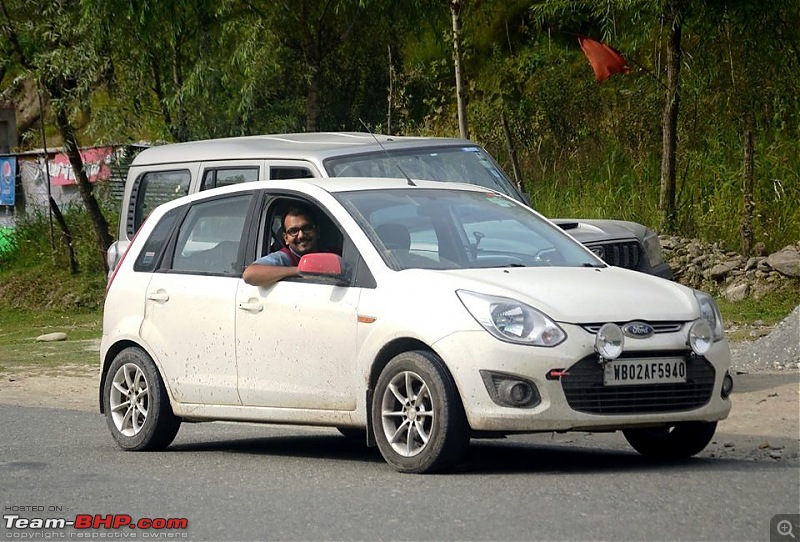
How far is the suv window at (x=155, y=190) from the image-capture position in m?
14.0

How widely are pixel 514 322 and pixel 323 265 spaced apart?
1305 mm

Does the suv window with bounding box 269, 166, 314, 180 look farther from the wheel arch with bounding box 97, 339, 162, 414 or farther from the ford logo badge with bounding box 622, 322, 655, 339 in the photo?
the ford logo badge with bounding box 622, 322, 655, 339

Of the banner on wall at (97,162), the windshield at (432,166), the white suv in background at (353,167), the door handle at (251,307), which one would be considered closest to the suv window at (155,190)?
the white suv in background at (353,167)

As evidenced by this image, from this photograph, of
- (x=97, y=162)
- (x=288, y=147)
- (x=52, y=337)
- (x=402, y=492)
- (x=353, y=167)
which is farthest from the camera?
(x=97, y=162)

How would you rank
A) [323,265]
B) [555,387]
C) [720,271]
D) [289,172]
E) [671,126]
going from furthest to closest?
[671,126] < [720,271] < [289,172] < [323,265] < [555,387]

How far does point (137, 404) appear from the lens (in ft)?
32.9

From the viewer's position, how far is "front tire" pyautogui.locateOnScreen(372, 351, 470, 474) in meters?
7.79

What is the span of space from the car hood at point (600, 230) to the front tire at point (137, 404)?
4110 millimetres

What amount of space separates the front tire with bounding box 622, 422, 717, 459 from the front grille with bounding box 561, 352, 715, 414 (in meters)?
0.40

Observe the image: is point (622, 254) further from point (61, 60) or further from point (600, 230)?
point (61, 60)

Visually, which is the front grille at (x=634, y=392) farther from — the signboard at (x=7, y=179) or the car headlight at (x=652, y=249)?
the signboard at (x=7, y=179)

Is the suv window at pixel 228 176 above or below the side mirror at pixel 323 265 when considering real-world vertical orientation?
above

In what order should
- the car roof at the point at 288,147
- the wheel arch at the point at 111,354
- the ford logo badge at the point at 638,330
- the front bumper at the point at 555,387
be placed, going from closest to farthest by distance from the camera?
the front bumper at the point at 555,387
the ford logo badge at the point at 638,330
the wheel arch at the point at 111,354
the car roof at the point at 288,147

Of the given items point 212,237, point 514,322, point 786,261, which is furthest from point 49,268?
point 514,322
